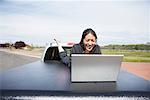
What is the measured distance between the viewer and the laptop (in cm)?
116

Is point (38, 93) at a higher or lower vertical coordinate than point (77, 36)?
lower

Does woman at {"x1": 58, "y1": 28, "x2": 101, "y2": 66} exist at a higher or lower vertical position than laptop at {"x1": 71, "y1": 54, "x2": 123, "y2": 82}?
higher

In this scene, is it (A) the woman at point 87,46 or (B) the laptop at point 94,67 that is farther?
(A) the woman at point 87,46

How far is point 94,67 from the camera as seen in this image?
3.88 ft

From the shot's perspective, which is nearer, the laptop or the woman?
the laptop

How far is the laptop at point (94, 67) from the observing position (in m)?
1.16

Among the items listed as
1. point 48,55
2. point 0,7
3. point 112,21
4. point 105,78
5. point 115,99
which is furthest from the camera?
point 112,21

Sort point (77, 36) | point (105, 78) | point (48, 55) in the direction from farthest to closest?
1. point (77, 36)
2. point (48, 55)
3. point (105, 78)

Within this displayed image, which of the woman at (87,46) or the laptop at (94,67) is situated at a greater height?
the woman at (87,46)

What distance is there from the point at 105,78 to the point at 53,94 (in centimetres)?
39

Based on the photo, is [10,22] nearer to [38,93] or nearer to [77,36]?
[77,36]

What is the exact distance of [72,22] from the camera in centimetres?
316

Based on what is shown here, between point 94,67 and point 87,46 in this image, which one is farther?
point 87,46

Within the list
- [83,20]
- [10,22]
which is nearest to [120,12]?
[83,20]
